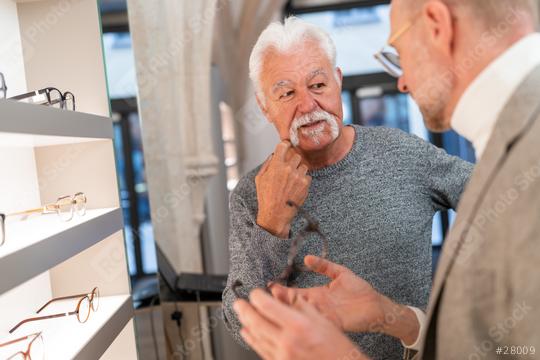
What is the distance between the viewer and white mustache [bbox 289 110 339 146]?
4.50 feet

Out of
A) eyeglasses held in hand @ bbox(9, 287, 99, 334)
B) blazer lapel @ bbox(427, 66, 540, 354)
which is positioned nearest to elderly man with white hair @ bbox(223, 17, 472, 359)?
eyeglasses held in hand @ bbox(9, 287, 99, 334)

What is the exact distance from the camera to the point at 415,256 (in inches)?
56.1

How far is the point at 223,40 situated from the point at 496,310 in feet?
5.37

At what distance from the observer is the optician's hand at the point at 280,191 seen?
1253 millimetres

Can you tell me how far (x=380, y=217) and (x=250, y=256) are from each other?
40 cm

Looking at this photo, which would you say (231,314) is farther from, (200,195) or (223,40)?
(223,40)

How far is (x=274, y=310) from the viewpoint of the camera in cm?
73

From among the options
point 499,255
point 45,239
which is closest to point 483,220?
point 499,255

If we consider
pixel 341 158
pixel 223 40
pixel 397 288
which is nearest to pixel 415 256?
pixel 397 288

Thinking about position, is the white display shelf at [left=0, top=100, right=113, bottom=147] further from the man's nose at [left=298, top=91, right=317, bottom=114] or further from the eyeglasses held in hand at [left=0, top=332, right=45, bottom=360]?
the man's nose at [left=298, top=91, right=317, bottom=114]

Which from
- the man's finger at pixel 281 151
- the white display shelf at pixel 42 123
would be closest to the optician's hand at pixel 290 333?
the white display shelf at pixel 42 123

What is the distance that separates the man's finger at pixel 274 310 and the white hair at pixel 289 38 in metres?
0.87

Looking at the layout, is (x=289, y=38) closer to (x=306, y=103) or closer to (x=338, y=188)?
(x=306, y=103)

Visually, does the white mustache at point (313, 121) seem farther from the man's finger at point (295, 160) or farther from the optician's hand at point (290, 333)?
the optician's hand at point (290, 333)
